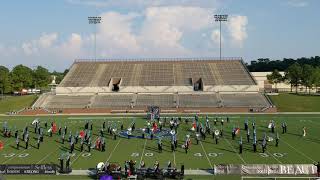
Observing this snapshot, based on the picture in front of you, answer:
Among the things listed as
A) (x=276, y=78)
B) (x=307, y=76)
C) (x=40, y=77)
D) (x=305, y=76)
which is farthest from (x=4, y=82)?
(x=307, y=76)

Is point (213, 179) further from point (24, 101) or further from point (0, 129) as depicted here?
point (24, 101)

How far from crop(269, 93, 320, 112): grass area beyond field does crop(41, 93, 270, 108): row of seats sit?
6.20ft

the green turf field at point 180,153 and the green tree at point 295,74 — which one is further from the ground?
the green tree at point 295,74

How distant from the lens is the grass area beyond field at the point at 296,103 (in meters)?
54.2

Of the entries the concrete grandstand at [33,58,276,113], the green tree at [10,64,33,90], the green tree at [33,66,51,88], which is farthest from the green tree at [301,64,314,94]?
the green tree at [10,64,33,90]

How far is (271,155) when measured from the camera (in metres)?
25.4

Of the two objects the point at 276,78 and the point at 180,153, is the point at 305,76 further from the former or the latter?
the point at 180,153

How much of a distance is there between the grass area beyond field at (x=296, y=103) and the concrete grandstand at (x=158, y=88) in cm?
153

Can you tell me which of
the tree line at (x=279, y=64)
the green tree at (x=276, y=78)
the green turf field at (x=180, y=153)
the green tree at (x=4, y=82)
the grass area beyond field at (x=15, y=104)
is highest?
the tree line at (x=279, y=64)

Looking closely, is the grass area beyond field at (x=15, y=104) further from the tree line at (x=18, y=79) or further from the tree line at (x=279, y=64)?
the tree line at (x=279, y=64)

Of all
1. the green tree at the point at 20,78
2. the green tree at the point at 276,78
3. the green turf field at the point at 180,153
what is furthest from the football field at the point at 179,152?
the green tree at the point at 276,78

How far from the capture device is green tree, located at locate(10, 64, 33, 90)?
246ft

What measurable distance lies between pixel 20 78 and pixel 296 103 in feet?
150

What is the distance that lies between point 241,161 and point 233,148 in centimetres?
379
